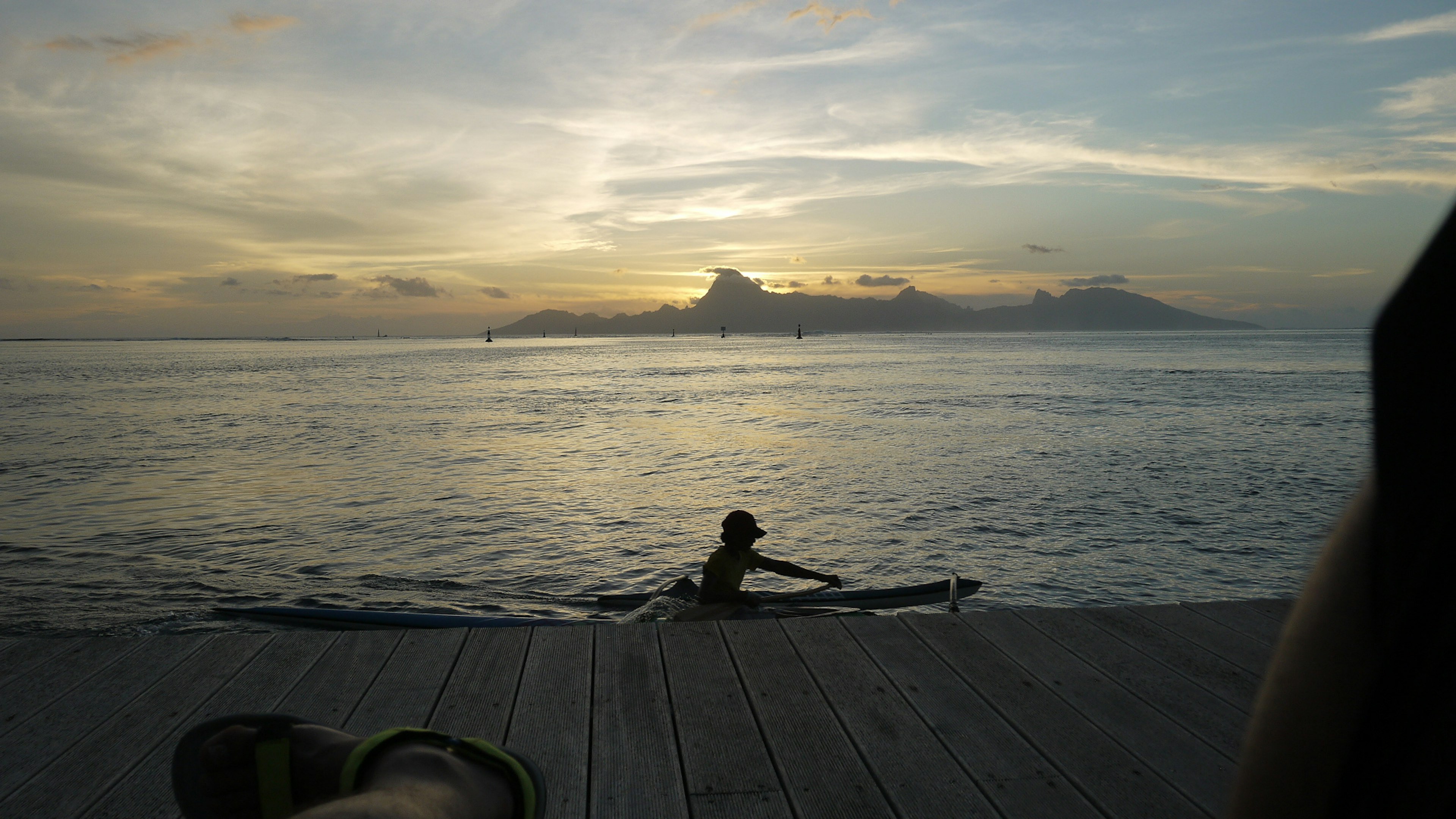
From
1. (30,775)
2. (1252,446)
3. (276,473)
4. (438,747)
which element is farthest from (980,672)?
(1252,446)

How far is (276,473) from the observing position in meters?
17.4

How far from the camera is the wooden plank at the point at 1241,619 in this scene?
4.20 metres

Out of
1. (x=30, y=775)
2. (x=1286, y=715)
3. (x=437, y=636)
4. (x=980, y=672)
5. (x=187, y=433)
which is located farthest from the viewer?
(x=187, y=433)

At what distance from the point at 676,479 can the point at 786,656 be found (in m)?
13.4

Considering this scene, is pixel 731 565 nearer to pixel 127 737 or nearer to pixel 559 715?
pixel 559 715

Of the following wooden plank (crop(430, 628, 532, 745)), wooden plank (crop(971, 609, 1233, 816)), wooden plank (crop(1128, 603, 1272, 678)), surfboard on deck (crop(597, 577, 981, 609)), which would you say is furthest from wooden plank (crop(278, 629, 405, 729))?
wooden plank (crop(1128, 603, 1272, 678))

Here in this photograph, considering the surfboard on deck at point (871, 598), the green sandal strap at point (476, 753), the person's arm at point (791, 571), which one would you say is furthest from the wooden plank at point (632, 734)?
the surfboard on deck at point (871, 598)

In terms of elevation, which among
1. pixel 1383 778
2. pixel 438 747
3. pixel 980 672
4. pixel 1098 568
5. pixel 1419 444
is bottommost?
pixel 1098 568

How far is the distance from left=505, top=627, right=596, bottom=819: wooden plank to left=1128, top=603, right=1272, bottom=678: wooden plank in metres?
3.04

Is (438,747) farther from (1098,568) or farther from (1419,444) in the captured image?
(1098,568)

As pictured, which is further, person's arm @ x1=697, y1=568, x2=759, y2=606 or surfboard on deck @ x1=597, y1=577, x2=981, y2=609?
surfboard on deck @ x1=597, y1=577, x2=981, y2=609

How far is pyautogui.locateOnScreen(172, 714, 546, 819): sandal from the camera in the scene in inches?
76.4

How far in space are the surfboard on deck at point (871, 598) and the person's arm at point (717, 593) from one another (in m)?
1.38

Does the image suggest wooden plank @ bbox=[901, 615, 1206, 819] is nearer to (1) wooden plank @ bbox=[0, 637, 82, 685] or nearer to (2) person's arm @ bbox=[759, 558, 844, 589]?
(2) person's arm @ bbox=[759, 558, 844, 589]
